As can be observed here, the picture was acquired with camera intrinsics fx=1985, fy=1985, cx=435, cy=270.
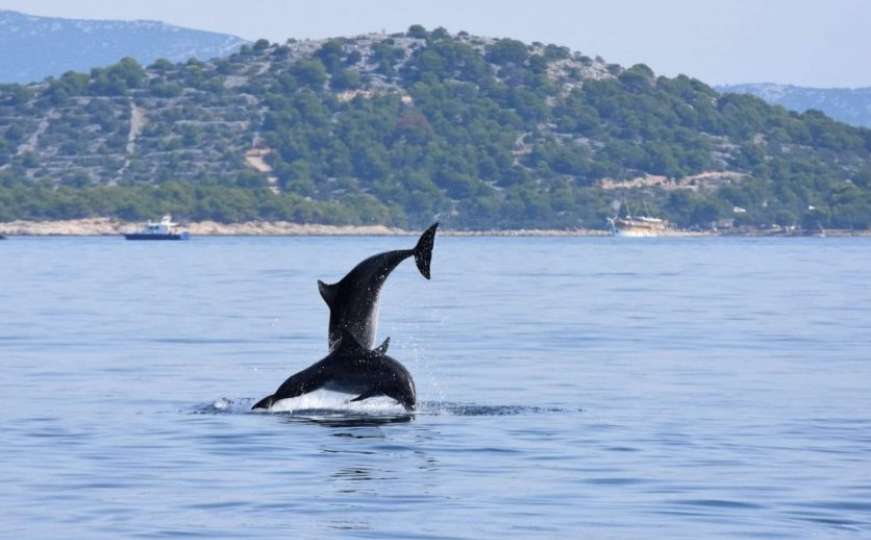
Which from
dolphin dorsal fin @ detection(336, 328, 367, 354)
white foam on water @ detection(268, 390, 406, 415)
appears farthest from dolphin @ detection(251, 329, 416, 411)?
white foam on water @ detection(268, 390, 406, 415)

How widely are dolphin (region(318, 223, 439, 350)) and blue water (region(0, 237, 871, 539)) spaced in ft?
4.79

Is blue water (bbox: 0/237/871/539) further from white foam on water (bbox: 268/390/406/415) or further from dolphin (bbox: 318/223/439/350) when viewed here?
dolphin (bbox: 318/223/439/350)

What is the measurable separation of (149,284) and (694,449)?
64906mm

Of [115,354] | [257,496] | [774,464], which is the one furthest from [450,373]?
[257,496]

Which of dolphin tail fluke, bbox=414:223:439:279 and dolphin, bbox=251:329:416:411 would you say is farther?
dolphin, bbox=251:329:416:411

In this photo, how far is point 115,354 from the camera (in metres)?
45.3

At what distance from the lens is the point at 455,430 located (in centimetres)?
2958

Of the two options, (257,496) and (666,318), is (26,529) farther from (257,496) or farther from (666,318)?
(666,318)

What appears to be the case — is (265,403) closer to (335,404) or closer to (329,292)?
(335,404)

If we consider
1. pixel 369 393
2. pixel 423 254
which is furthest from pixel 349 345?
pixel 423 254

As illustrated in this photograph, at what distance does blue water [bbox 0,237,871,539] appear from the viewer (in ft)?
72.1

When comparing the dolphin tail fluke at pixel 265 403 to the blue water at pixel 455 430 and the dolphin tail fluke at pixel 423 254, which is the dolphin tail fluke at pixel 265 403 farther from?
the dolphin tail fluke at pixel 423 254

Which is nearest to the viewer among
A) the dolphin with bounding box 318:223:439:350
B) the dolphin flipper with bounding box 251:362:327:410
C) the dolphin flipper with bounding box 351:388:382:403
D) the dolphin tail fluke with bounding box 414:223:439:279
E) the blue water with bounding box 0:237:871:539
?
the blue water with bounding box 0:237:871:539

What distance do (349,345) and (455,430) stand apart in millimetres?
2100
